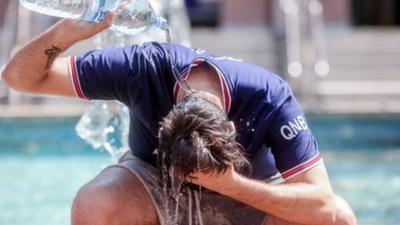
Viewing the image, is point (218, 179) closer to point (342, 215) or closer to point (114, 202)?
point (114, 202)

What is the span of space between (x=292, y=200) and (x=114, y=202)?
0.59 meters

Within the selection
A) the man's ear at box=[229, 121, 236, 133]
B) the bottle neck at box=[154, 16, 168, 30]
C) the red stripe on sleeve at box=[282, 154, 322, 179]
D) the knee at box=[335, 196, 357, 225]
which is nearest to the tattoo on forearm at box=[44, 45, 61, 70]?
the bottle neck at box=[154, 16, 168, 30]

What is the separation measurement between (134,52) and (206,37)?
11.8 meters

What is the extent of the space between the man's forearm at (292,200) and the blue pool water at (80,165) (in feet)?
5.80

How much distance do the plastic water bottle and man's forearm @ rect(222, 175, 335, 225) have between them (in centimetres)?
67

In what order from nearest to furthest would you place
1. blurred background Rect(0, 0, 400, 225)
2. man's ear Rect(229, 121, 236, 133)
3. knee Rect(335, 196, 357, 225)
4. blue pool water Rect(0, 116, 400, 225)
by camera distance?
man's ear Rect(229, 121, 236, 133), knee Rect(335, 196, 357, 225), blue pool water Rect(0, 116, 400, 225), blurred background Rect(0, 0, 400, 225)

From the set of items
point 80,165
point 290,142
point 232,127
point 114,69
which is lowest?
point 80,165

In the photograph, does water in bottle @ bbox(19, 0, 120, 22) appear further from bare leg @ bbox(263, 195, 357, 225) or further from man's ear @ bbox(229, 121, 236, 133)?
bare leg @ bbox(263, 195, 357, 225)

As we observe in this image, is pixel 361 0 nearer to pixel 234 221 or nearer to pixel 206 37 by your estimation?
pixel 206 37

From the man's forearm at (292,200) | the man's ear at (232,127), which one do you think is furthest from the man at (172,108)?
the man's ear at (232,127)

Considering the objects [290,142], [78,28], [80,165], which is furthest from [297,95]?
[78,28]

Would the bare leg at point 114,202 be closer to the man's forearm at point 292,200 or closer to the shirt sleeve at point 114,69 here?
the shirt sleeve at point 114,69

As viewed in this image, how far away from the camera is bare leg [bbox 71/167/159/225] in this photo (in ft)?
11.7

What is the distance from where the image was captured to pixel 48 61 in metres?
3.62
